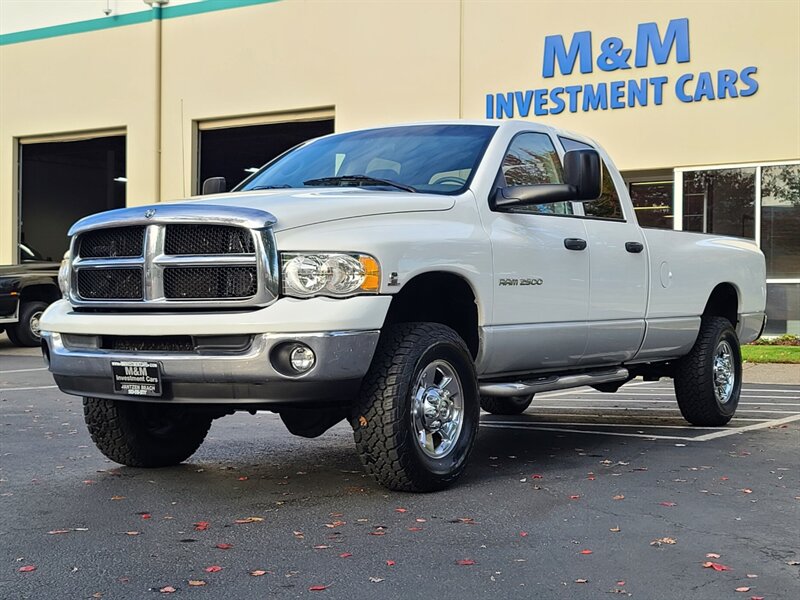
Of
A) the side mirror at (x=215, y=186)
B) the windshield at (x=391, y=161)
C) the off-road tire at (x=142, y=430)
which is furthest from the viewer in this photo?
the side mirror at (x=215, y=186)

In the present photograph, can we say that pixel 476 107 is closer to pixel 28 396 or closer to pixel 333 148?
pixel 28 396

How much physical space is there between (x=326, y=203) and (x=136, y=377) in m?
1.28

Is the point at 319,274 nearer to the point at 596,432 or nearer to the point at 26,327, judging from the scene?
the point at 596,432

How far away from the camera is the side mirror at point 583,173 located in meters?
6.33

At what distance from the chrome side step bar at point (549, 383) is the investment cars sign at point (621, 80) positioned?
11.6 m

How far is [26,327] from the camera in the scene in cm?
1789

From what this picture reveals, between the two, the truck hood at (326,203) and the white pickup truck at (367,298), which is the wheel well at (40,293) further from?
the truck hood at (326,203)

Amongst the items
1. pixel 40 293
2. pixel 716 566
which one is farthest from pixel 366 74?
pixel 716 566

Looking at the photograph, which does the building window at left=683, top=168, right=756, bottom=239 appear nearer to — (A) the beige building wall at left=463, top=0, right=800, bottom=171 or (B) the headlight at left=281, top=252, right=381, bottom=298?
(A) the beige building wall at left=463, top=0, right=800, bottom=171

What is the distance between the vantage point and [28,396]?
1094 centimetres

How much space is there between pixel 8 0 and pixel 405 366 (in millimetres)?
24290

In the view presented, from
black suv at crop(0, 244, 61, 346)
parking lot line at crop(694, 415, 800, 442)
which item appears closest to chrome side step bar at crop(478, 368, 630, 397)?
parking lot line at crop(694, 415, 800, 442)

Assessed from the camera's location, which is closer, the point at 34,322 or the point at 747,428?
the point at 747,428

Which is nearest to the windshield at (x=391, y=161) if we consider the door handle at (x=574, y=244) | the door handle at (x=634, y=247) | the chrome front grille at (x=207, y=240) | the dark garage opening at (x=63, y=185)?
the door handle at (x=574, y=244)
